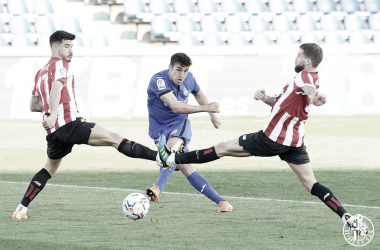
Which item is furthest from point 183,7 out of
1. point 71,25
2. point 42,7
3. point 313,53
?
point 313,53

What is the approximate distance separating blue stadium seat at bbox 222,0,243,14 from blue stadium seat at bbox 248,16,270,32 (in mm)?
681

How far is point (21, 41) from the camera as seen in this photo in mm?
21109

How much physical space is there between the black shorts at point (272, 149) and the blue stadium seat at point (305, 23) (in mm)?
18789

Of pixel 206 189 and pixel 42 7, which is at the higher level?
pixel 206 189

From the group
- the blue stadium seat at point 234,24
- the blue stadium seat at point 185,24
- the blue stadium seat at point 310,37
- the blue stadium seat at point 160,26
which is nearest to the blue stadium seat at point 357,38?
the blue stadium seat at point 310,37

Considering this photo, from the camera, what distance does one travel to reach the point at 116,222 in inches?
240

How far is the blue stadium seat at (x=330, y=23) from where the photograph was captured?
24250 millimetres

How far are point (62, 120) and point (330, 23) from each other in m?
19.6

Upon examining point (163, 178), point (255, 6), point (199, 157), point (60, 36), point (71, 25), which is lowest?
point (71, 25)

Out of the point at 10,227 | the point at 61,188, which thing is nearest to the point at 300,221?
the point at 10,227

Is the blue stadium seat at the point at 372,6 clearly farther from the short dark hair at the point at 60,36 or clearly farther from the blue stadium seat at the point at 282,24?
the short dark hair at the point at 60,36

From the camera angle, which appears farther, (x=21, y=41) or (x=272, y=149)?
(x=21, y=41)

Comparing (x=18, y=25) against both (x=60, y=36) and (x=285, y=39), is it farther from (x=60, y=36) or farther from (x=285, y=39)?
(x=60, y=36)

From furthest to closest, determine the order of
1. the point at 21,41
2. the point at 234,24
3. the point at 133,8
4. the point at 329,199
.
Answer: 1. the point at 234,24
2. the point at 133,8
3. the point at 21,41
4. the point at 329,199
